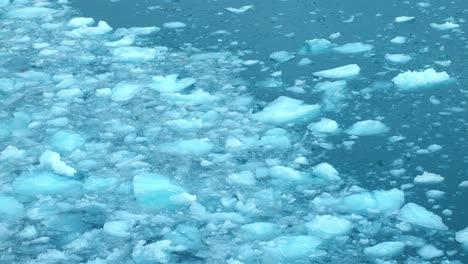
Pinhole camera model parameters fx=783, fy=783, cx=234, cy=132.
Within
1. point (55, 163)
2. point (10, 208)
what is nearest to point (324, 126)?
point (55, 163)

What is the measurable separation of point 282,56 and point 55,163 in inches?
45.9

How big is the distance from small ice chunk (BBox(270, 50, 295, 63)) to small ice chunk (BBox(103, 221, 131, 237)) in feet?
4.16

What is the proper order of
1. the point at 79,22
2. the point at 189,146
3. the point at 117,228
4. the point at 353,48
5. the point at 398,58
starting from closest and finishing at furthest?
1. the point at 117,228
2. the point at 189,146
3. the point at 398,58
4. the point at 353,48
5. the point at 79,22

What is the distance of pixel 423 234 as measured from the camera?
85.5 inches

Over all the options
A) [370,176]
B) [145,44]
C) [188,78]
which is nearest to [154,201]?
[370,176]

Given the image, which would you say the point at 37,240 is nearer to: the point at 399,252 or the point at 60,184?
the point at 60,184

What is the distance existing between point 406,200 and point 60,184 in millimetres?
1063

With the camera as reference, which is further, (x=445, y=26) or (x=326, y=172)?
(x=445, y=26)

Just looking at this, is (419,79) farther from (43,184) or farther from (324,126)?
(43,184)

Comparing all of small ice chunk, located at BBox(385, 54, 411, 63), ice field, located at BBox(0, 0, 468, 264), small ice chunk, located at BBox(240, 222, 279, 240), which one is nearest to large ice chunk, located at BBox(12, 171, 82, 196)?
ice field, located at BBox(0, 0, 468, 264)

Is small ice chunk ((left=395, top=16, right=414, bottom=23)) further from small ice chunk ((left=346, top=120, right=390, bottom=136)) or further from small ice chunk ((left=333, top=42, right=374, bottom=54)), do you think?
small ice chunk ((left=346, top=120, right=390, bottom=136))

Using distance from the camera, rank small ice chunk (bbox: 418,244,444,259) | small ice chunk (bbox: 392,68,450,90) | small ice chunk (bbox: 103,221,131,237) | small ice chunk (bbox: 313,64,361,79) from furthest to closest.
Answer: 1. small ice chunk (bbox: 313,64,361,79)
2. small ice chunk (bbox: 392,68,450,90)
3. small ice chunk (bbox: 103,221,131,237)
4. small ice chunk (bbox: 418,244,444,259)

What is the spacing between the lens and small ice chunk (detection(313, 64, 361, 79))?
3117 millimetres

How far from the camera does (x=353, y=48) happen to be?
3352 millimetres
